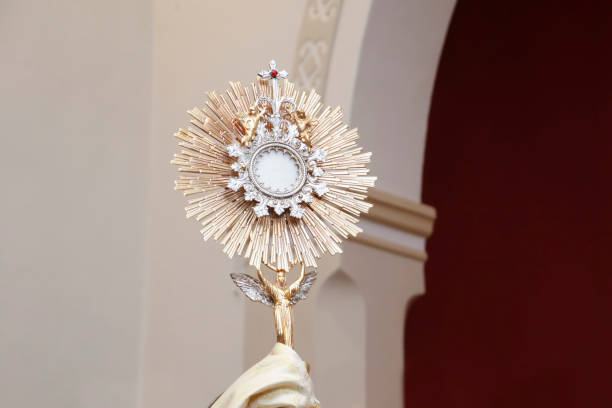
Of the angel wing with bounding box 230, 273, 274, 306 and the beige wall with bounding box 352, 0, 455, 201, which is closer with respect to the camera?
the angel wing with bounding box 230, 273, 274, 306

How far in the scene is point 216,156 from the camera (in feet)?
10.4

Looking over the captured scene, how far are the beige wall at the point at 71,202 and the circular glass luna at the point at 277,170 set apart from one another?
72.8 inches

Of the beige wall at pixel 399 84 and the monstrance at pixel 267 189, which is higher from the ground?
the beige wall at pixel 399 84

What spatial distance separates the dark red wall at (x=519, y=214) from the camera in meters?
5.69

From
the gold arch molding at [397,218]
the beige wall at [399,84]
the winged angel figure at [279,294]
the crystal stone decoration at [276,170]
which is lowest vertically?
the winged angel figure at [279,294]

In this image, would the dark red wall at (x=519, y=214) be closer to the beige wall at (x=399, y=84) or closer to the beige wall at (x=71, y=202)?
the beige wall at (x=399, y=84)

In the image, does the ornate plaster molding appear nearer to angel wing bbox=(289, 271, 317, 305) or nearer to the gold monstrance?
the gold monstrance

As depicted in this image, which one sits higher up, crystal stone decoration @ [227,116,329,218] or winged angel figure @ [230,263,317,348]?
crystal stone decoration @ [227,116,329,218]

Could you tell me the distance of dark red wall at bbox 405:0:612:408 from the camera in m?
5.69

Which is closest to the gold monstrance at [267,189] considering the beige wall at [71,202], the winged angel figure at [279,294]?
the winged angel figure at [279,294]

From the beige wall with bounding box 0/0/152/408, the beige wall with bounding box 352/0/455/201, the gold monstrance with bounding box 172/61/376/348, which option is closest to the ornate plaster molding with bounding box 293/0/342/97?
the beige wall with bounding box 352/0/455/201

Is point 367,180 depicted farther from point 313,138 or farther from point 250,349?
point 250,349

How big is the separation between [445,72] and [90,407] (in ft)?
7.53

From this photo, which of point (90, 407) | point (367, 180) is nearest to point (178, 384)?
point (90, 407)
